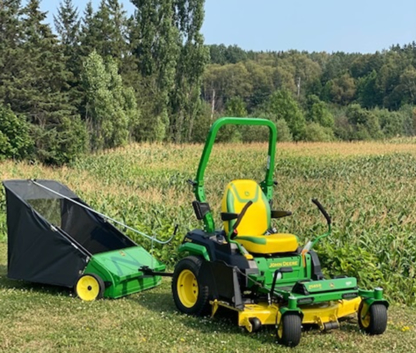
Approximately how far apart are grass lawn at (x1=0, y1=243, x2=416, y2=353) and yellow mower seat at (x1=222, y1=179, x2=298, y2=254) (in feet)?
2.73

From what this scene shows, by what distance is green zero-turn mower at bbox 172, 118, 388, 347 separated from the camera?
5176 mm

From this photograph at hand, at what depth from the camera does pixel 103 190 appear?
47.5ft

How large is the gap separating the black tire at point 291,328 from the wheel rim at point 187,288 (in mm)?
1385

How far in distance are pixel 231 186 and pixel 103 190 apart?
893 cm

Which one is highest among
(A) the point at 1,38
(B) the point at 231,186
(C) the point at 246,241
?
(A) the point at 1,38

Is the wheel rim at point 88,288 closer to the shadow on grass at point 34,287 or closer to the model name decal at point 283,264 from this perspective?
the shadow on grass at point 34,287

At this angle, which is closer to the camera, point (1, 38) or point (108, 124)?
point (1, 38)

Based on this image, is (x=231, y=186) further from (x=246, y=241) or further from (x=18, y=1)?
(x=18, y=1)

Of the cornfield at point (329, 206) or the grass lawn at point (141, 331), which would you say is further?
the cornfield at point (329, 206)

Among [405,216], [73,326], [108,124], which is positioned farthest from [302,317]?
[108,124]

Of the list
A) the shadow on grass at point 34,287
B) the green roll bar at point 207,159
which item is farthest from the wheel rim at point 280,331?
the shadow on grass at point 34,287

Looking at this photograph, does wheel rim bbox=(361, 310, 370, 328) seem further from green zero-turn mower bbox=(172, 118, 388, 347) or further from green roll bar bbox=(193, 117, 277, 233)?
green roll bar bbox=(193, 117, 277, 233)

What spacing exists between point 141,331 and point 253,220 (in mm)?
1653

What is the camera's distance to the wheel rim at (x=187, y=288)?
6.12 meters
